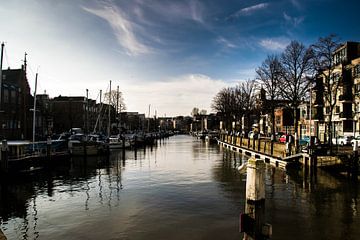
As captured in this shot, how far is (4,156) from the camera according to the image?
24875mm

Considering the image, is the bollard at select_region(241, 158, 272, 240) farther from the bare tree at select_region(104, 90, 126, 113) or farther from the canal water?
the bare tree at select_region(104, 90, 126, 113)

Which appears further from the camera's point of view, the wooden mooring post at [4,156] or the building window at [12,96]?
the building window at [12,96]

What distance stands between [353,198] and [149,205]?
40.0 feet

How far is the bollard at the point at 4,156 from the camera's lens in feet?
81.4

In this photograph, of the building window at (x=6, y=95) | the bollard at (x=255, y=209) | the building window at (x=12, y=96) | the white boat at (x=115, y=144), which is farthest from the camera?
the white boat at (x=115, y=144)

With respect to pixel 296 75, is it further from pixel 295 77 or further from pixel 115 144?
pixel 115 144

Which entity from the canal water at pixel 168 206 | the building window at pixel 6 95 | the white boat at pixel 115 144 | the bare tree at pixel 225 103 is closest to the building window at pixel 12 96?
the building window at pixel 6 95

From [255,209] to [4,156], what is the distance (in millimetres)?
23621

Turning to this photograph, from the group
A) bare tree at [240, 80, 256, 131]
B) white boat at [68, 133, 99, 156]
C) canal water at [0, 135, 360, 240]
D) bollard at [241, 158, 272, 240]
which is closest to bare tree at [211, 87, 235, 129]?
bare tree at [240, 80, 256, 131]

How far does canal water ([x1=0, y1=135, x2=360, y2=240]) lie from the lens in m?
12.7

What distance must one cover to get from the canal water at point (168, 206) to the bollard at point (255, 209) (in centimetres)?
474

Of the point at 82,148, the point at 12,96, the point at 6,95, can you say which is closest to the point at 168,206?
the point at 82,148

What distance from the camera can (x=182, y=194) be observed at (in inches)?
767

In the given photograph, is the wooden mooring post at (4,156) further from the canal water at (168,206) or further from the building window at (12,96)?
the building window at (12,96)
